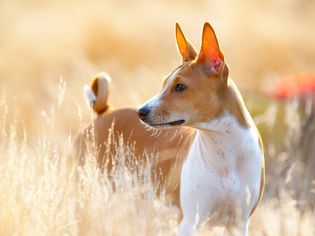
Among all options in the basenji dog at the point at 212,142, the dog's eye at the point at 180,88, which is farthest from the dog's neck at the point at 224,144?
the dog's eye at the point at 180,88

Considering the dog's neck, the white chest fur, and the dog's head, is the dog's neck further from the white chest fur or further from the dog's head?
the dog's head

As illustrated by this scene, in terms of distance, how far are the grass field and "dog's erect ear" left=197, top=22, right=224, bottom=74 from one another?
30.5 inches

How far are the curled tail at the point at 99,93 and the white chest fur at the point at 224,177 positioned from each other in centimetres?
161

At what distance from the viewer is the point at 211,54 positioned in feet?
19.6

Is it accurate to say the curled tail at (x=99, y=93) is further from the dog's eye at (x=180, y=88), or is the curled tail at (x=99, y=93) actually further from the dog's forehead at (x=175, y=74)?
the dog's eye at (x=180, y=88)

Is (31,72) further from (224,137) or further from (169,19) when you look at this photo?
(224,137)

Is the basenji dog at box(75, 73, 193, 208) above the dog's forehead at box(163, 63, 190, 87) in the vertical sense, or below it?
below

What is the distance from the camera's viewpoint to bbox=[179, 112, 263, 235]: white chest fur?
19.9ft

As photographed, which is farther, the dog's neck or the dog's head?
the dog's neck

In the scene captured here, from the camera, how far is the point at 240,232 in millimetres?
6090

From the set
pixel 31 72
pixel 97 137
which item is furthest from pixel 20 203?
pixel 31 72

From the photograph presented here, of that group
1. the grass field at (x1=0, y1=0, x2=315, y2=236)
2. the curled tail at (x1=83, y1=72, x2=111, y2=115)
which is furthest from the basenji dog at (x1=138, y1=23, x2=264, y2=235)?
the curled tail at (x1=83, y1=72, x2=111, y2=115)

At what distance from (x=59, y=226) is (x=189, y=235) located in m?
0.83

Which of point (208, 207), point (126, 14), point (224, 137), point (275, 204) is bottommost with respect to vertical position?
point (275, 204)
